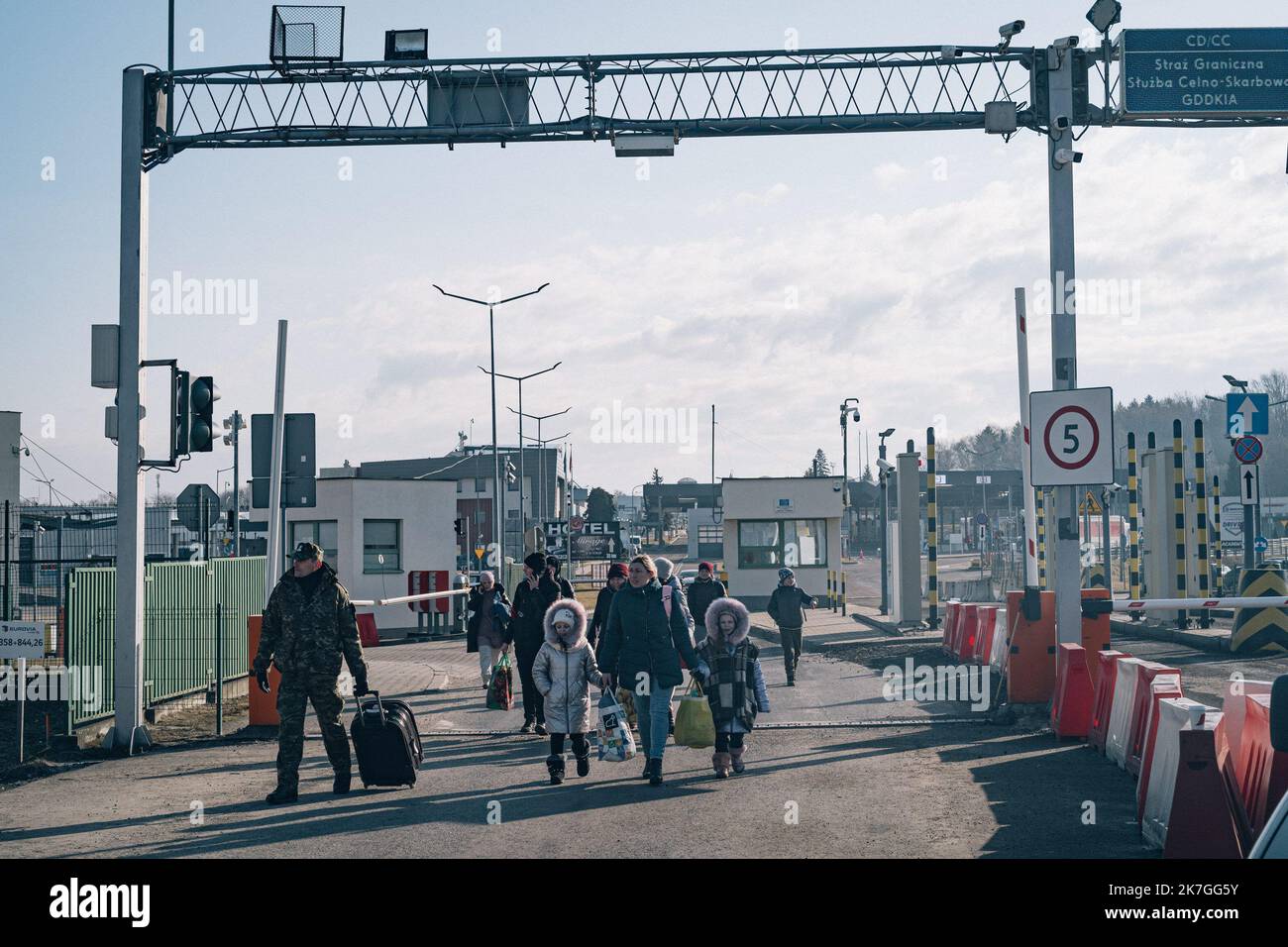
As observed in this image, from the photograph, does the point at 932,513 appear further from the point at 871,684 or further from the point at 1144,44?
the point at 1144,44

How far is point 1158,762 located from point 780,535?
3343cm

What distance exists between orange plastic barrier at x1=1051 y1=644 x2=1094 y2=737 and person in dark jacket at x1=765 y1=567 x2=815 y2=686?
550 cm

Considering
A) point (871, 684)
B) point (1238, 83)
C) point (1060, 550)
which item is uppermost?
point (1238, 83)

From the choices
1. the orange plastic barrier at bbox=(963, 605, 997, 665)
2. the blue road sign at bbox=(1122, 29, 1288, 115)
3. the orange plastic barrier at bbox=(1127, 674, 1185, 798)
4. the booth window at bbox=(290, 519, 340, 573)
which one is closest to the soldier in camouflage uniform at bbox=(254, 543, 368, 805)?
the orange plastic barrier at bbox=(1127, 674, 1185, 798)

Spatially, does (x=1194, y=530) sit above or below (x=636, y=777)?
above

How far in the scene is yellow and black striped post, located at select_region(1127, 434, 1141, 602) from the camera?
2873 centimetres

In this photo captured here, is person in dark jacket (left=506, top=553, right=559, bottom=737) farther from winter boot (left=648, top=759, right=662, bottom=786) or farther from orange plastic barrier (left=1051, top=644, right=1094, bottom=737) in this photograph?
orange plastic barrier (left=1051, top=644, right=1094, bottom=737)

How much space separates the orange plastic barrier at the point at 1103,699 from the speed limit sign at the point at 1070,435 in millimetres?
1884

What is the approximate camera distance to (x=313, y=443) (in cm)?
1662

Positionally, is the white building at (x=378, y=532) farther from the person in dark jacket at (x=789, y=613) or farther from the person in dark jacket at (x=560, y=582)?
the person in dark jacket at (x=560, y=582)

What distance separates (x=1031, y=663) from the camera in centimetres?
1468

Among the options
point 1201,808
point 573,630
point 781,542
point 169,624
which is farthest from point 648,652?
point 781,542
